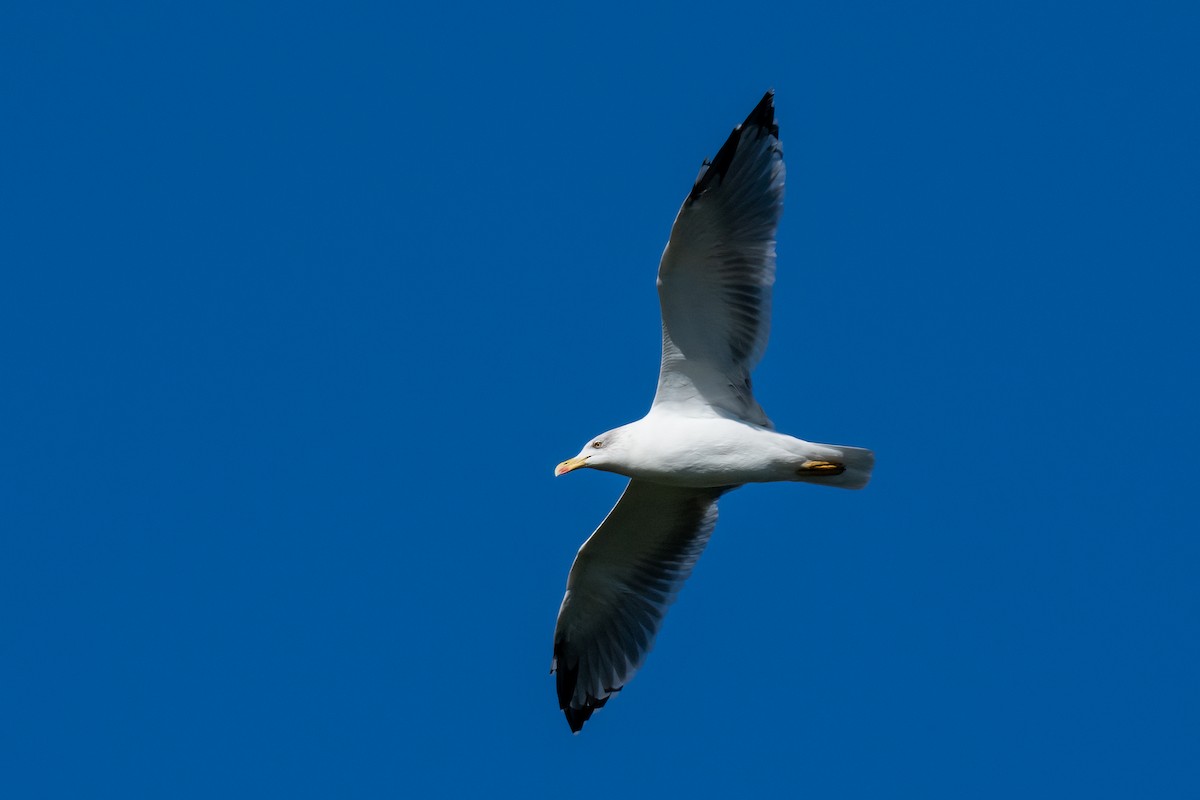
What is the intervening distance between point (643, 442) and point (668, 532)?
1521 mm

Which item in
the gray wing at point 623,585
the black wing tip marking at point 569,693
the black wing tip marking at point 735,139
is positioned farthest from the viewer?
the black wing tip marking at point 569,693

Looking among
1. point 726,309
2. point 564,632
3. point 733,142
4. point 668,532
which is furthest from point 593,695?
point 733,142

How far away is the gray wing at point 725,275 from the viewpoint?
41.0ft

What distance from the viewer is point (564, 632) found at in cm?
1449

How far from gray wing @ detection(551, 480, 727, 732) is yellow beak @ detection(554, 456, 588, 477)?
0.98 metres

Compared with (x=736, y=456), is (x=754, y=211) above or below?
above

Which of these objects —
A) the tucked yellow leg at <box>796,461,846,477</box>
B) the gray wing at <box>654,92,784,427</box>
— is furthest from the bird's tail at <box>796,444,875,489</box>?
the gray wing at <box>654,92,784,427</box>

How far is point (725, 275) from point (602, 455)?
168cm

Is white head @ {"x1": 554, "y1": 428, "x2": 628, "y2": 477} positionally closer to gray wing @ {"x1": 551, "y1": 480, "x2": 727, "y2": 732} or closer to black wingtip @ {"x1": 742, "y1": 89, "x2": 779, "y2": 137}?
gray wing @ {"x1": 551, "y1": 480, "x2": 727, "y2": 732}

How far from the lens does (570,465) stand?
12.8 m

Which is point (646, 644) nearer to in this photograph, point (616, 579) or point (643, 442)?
point (616, 579)

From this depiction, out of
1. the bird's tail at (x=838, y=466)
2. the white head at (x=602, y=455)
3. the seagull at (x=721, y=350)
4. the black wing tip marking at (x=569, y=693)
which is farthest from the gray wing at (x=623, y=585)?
the bird's tail at (x=838, y=466)

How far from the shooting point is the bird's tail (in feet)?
41.4

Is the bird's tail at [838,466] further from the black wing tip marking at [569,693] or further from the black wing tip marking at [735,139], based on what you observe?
the black wing tip marking at [569,693]
